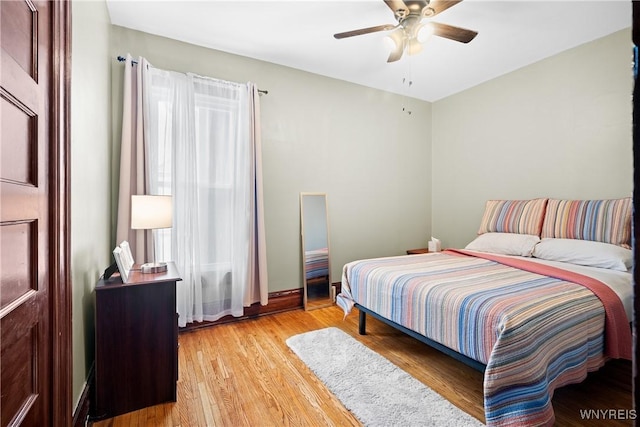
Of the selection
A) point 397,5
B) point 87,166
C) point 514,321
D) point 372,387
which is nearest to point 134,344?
point 87,166

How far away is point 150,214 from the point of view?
2.07m

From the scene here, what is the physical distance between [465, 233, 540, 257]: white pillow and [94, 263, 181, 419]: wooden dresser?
9.67 ft

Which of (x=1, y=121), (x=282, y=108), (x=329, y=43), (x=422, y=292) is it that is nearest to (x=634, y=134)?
(x=1, y=121)

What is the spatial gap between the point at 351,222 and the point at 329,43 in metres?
1.98

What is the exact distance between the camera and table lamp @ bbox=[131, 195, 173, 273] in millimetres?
2037

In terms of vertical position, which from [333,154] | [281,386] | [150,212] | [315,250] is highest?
[333,154]

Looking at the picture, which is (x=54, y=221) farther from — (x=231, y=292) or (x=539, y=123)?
(x=539, y=123)

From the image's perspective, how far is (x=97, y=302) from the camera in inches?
66.5

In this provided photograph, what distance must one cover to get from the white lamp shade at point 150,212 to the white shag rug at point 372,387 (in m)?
1.39

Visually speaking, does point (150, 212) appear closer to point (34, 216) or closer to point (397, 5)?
point (34, 216)

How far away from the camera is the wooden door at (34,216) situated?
0.82 m

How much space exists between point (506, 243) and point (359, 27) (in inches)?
97.4

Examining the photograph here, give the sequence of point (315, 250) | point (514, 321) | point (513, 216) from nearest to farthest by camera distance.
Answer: point (514, 321), point (513, 216), point (315, 250)

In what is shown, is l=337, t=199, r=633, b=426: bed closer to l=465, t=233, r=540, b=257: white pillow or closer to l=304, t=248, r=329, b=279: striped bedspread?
l=465, t=233, r=540, b=257: white pillow
